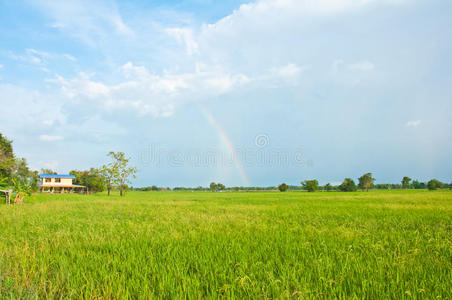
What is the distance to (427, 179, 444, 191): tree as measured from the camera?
294 feet

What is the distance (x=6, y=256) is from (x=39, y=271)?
1206mm

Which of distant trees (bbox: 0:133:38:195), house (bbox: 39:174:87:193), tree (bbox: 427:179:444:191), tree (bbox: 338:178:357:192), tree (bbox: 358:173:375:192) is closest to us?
distant trees (bbox: 0:133:38:195)

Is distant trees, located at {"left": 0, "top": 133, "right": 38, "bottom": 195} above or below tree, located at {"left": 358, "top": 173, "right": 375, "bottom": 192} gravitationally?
above

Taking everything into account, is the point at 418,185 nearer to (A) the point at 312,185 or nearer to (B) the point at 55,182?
(A) the point at 312,185

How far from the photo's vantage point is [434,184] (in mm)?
90250

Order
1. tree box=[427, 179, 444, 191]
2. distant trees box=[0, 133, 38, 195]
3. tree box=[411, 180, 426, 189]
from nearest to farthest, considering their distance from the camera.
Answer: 1. distant trees box=[0, 133, 38, 195]
2. tree box=[427, 179, 444, 191]
3. tree box=[411, 180, 426, 189]

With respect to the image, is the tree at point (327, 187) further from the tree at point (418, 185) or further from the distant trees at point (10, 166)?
the distant trees at point (10, 166)

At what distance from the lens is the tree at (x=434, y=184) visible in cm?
8969

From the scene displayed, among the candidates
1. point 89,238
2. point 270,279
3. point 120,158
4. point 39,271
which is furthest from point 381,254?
point 120,158

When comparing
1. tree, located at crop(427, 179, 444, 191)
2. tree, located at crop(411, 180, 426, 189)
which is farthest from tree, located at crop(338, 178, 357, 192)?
tree, located at crop(411, 180, 426, 189)

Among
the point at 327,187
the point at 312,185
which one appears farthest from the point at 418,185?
the point at 312,185

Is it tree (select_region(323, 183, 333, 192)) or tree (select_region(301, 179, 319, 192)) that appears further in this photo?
tree (select_region(323, 183, 333, 192))

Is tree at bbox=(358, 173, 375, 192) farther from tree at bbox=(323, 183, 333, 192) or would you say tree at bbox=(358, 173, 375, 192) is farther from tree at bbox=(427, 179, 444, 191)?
tree at bbox=(427, 179, 444, 191)

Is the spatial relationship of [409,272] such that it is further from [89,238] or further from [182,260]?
[89,238]
